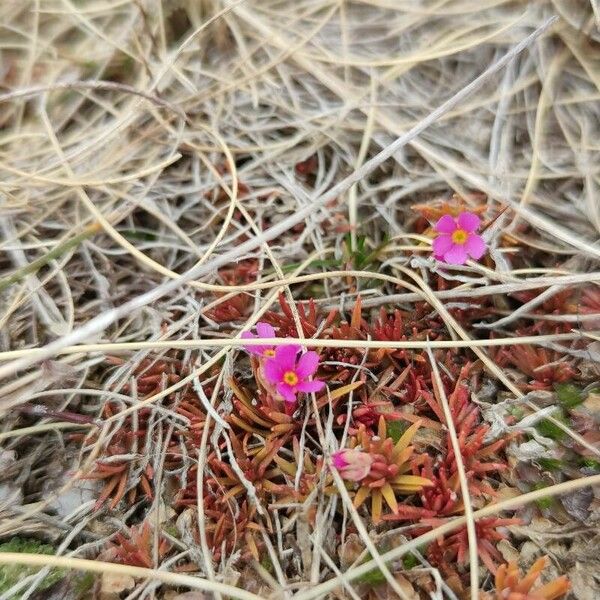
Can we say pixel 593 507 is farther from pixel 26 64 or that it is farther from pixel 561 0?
pixel 26 64

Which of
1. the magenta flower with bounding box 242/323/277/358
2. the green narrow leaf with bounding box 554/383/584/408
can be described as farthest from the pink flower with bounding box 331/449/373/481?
the green narrow leaf with bounding box 554/383/584/408

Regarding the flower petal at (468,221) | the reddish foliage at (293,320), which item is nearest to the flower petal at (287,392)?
the reddish foliage at (293,320)

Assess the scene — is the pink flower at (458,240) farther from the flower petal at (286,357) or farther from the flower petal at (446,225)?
the flower petal at (286,357)

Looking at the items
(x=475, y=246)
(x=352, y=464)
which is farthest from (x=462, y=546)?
(x=475, y=246)

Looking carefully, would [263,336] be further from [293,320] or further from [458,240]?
[458,240]

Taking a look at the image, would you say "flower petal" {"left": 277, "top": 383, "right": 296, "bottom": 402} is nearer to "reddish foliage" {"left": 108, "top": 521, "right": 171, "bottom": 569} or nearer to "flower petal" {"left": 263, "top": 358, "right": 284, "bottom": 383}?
"flower petal" {"left": 263, "top": 358, "right": 284, "bottom": 383}

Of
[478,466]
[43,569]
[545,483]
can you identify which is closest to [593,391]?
[545,483]
